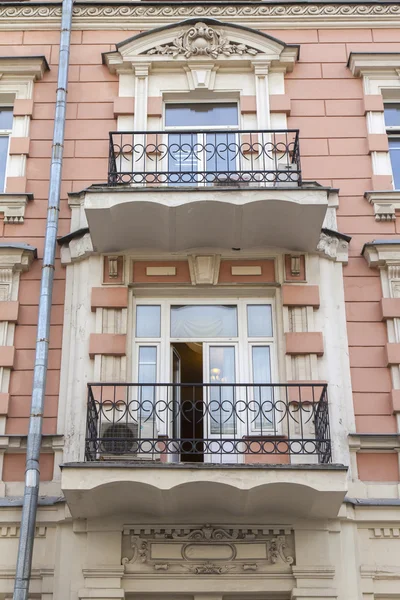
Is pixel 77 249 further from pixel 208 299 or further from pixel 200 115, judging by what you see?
pixel 200 115

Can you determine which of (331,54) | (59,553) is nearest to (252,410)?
(59,553)

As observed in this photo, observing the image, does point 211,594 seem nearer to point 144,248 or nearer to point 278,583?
point 278,583

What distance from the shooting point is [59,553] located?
858 centimetres

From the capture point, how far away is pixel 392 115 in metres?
11.4

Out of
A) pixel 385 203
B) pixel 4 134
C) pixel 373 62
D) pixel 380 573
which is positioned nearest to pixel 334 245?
pixel 385 203

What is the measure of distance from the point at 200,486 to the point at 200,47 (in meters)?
6.06

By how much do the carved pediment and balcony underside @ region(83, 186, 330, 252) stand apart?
2.51 meters

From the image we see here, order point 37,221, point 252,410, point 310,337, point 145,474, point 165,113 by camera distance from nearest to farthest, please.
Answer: point 145,474, point 252,410, point 310,337, point 37,221, point 165,113

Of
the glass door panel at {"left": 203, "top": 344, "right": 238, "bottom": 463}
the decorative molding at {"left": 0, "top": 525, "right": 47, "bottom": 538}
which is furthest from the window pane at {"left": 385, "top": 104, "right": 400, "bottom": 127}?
the decorative molding at {"left": 0, "top": 525, "right": 47, "bottom": 538}

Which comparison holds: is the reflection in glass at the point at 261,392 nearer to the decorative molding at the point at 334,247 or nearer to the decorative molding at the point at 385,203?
the decorative molding at the point at 334,247

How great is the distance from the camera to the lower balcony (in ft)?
26.8

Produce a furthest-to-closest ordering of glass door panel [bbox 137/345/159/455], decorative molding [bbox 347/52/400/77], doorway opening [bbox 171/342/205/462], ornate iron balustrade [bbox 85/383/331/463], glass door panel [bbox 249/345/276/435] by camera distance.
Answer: decorative molding [bbox 347/52/400/77]
doorway opening [bbox 171/342/205/462]
glass door panel [bbox 249/345/276/435]
glass door panel [bbox 137/345/159/455]
ornate iron balustrade [bbox 85/383/331/463]

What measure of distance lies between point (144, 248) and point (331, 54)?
3.96 metres

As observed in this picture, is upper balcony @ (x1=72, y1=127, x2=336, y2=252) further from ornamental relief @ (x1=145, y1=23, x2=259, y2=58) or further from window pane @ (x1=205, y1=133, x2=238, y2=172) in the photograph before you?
ornamental relief @ (x1=145, y1=23, x2=259, y2=58)
